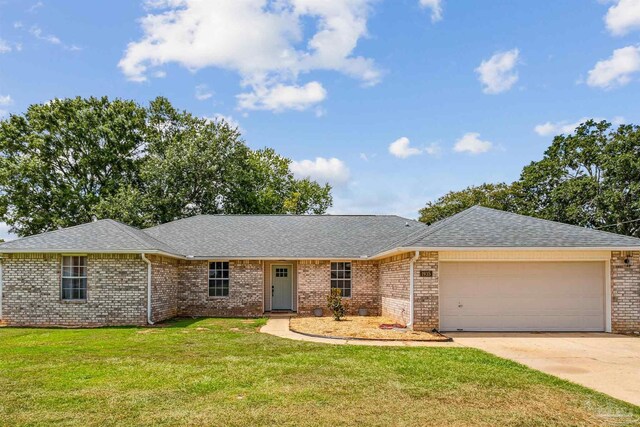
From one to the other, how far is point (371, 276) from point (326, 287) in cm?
183

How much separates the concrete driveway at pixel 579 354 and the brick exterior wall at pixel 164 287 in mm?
9329

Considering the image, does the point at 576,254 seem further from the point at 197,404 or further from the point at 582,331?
the point at 197,404

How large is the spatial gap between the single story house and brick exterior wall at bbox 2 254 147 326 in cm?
3

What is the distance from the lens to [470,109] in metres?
18.2

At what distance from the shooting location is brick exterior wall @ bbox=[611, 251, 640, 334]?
43.5 ft

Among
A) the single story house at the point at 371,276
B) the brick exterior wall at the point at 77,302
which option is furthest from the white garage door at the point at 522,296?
the brick exterior wall at the point at 77,302

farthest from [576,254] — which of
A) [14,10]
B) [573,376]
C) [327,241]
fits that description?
[14,10]

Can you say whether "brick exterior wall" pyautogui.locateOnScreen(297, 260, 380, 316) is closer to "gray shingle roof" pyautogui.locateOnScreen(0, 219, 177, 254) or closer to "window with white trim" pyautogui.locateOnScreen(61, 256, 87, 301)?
"gray shingle roof" pyautogui.locateOnScreen(0, 219, 177, 254)

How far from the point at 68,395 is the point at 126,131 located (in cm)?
2856

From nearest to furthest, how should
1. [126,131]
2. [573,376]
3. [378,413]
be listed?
[378,413] < [573,376] < [126,131]

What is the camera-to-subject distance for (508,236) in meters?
13.6

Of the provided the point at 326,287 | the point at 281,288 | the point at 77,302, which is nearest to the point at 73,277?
the point at 77,302

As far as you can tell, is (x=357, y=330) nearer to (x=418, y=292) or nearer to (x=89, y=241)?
(x=418, y=292)

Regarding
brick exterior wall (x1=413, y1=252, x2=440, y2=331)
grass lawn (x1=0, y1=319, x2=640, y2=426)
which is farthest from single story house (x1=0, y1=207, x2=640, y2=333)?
grass lawn (x1=0, y1=319, x2=640, y2=426)
